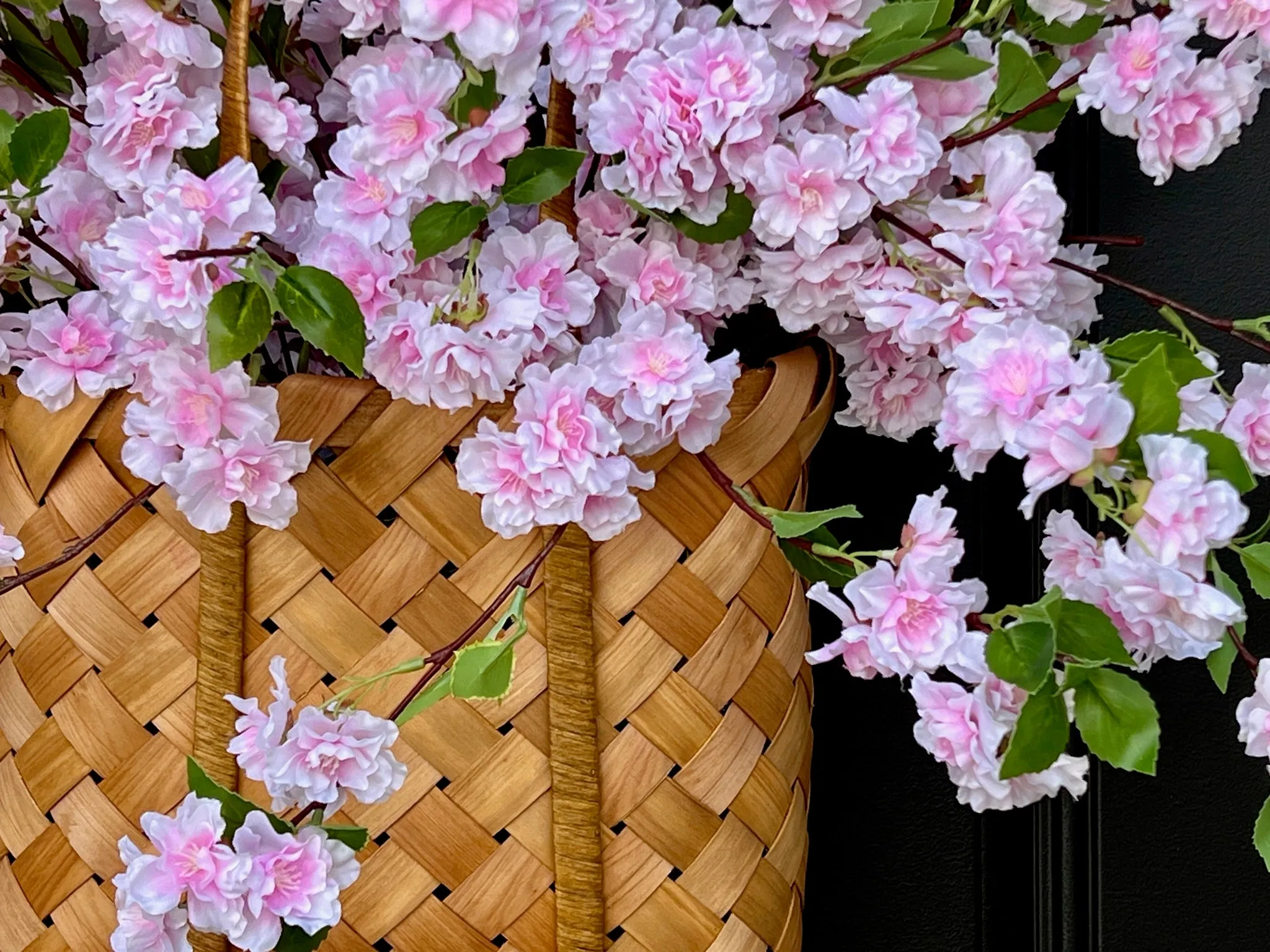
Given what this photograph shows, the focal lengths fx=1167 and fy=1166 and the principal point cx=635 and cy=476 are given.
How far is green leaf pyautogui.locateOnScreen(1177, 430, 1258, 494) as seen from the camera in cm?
42

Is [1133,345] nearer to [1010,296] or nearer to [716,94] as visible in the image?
[1010,296]

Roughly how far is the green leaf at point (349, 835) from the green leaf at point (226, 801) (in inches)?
0.6

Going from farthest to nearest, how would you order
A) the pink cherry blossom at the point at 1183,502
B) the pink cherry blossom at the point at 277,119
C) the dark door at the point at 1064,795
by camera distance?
the dark door at the point at 1064,795 < the pink cherry blossom at the point at 277,119 < the pink cherry blossom at the point at 1183,502

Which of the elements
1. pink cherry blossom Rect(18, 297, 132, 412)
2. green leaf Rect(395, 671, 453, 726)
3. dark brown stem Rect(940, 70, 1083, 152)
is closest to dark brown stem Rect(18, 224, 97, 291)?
pink cherry blossom Rect(18, 297, 132, 412)

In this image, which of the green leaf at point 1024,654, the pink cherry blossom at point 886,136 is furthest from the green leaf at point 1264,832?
the pink cherry blossom at point 886,136

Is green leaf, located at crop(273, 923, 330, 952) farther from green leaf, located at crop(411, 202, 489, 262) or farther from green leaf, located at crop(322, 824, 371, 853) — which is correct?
green leaf, located at crop(411, 202, 489, 262)

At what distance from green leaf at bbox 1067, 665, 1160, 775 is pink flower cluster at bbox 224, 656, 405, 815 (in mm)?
262

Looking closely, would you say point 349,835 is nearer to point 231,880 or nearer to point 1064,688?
point 231,880

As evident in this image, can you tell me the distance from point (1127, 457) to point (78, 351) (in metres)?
0.43

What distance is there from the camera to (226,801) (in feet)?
1.47

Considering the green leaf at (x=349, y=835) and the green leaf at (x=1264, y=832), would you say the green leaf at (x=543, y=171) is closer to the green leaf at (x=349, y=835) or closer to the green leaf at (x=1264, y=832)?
the green leaf at (x=349, y=835)

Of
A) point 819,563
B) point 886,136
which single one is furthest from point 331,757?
point 886,136

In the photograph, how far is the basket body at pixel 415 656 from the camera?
50cm

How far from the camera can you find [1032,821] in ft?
2.60
